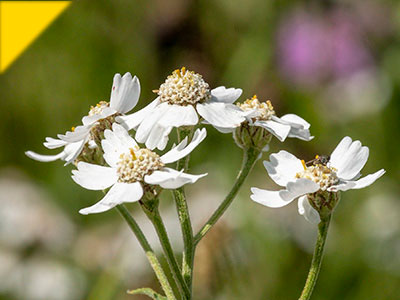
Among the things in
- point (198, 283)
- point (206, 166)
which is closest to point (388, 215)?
point (206, 166)

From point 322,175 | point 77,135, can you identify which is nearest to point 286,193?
point 322,175

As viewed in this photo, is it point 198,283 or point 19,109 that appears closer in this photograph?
point 198,283

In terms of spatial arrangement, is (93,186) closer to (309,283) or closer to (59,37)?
(309,283)

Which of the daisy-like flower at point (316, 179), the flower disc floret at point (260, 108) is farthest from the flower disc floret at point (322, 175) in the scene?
the flower disc floret at point (260, 108)

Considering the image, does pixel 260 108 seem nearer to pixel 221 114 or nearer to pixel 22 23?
pixel 221 114

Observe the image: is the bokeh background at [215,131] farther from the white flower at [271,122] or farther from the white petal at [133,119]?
the white petal at [133,119]

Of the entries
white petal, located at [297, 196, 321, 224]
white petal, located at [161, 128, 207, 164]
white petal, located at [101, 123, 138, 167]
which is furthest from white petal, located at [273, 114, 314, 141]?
white petal, located at [101, 123, 138, 167]
